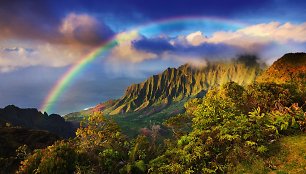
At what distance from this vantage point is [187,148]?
976 inches

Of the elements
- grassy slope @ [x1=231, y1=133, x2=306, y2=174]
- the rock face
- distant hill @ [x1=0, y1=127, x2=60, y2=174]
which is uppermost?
the rock face

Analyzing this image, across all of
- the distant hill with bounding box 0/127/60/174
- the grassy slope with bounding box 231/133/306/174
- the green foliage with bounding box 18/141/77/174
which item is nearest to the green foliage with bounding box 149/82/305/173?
the grassy slope with bounding box 231/133/306/174

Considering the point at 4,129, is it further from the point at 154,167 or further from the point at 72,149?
the point at 154,167

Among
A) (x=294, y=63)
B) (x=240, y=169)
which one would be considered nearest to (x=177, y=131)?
(x=240, y=169)

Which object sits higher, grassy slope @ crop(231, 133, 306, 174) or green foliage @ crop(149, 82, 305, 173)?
green foliage @ crop(149, 82, 305, 173)

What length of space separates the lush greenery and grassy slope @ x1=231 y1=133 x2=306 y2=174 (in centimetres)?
21

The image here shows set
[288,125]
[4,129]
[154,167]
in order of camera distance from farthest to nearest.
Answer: [4,129], [288,125], [154,167]

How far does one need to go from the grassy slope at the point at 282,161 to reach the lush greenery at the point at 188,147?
0.21m

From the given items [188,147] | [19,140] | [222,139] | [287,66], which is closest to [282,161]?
[222,139]

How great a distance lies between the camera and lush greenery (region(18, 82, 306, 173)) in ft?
76.9

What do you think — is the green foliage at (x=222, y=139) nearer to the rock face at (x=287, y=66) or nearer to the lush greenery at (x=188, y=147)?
the lush greenery at (x=188, y=147)

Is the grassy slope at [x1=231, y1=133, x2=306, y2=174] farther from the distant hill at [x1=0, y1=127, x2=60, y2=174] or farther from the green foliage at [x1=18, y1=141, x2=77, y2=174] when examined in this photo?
the distant hill at [x1=0, y1=127, x2=60, y2=174]

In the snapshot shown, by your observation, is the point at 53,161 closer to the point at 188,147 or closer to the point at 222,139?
the point at 188,147

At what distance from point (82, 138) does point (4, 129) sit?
771 inches
